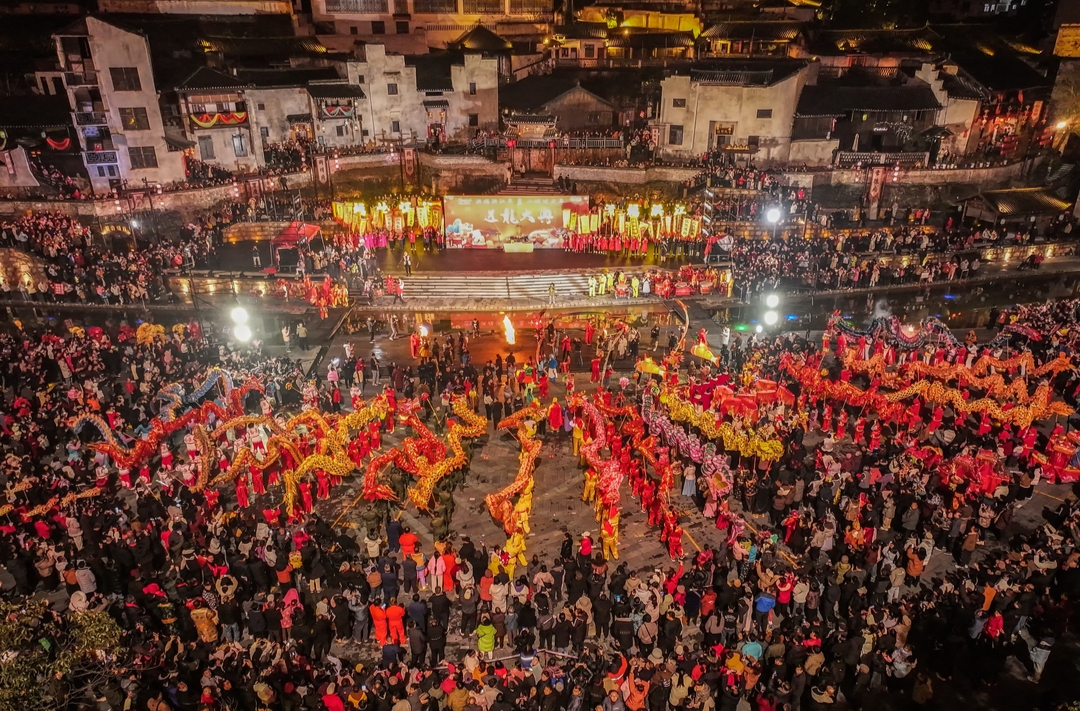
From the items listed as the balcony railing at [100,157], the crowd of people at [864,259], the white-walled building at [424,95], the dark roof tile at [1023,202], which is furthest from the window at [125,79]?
the dark roof tile at [1023,202]

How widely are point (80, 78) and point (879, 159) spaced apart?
4156cm

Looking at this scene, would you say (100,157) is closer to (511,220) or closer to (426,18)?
(511,220)

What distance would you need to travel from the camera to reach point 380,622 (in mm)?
12297

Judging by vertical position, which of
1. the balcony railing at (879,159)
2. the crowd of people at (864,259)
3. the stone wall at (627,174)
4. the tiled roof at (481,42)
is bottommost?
the crowd of people at (864,259)

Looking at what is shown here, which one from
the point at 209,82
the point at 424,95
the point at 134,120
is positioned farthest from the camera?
the point at 424,95

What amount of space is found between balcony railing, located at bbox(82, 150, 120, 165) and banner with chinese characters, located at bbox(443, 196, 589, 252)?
16306 mm

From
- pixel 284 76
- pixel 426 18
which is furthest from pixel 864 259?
pixel 426 18

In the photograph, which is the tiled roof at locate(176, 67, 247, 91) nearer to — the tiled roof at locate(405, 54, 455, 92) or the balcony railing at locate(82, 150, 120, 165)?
the balcony railing at locate(82, 150, 120, 165)

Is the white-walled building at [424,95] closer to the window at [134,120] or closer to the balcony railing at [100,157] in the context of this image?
the window at [134,120]

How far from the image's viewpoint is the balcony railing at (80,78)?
3198 centimetres

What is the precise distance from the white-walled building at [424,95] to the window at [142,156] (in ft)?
43.9

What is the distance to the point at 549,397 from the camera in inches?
885

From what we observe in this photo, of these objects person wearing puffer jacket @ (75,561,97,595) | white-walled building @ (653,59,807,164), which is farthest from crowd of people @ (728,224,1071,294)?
person wearing puffer jacket @ (75,561,97,595)

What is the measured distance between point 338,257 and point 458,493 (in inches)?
671
